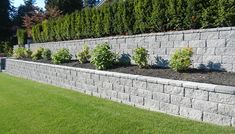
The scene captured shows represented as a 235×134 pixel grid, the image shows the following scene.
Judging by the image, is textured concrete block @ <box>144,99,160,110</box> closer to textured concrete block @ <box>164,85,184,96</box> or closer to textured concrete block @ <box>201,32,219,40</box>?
textured concrete block @ <box>164,85,184,96</box>

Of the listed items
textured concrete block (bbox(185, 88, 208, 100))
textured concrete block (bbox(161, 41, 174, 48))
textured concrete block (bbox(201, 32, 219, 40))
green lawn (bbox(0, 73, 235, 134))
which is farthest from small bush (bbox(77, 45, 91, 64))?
textured concrete block (bbox(185, 88, 208, 100))

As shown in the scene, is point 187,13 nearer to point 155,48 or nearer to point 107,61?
point 155,48

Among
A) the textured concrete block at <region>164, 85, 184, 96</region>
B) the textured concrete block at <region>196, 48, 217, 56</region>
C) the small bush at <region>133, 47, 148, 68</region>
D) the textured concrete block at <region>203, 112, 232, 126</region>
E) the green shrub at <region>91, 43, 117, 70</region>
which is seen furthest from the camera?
the green shrub at <region>91, 43, 117, 70</region>

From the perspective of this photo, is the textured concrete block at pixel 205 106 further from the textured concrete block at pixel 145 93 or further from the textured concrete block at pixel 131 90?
the textured concrete block at pixel 131 90

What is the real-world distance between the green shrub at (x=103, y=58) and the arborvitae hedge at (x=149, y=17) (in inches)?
46.5

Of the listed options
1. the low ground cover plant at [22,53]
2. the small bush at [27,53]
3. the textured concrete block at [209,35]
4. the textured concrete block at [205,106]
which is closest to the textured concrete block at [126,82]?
the textured concrete block at [209,35]

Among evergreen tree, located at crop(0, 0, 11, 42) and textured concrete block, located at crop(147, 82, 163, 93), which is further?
evergreen tree, located at crop(0, 0, 11, 42)

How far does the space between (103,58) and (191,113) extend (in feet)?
13.7

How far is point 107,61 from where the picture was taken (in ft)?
33.3

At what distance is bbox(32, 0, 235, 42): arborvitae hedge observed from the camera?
815 centimetres

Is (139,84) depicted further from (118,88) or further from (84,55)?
(84,55)

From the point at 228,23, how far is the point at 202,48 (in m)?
0.76

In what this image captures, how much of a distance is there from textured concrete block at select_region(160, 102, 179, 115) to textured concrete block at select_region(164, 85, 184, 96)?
26 centimetres

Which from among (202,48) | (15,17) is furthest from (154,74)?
(15,17)
